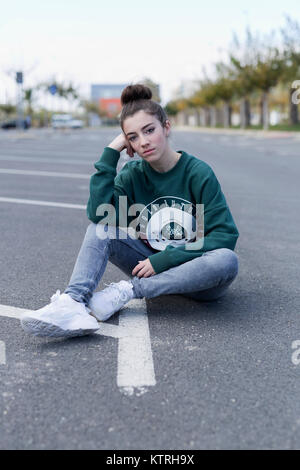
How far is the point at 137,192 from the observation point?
327cm

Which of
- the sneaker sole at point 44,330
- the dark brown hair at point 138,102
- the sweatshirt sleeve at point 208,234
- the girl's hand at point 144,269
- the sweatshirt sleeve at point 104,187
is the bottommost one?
the sneaker sole at point 44,330

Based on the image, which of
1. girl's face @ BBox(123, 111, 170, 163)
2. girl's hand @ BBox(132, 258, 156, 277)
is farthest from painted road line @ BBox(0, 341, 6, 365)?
girl's face @ BBox(123, 111, 170, 163)

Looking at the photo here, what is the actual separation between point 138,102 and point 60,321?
1211mm

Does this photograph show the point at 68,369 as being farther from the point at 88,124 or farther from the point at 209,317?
the point at 88,124

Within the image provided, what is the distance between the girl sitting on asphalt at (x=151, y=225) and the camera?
2.99 meters

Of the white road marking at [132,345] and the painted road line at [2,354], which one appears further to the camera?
the painted road line at [2,354]

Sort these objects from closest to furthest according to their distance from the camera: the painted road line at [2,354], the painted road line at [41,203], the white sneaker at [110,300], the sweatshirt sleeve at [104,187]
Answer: the painted road line at [2,354] → the white sneaker at [110,300] → the sweatshirt sleeve at [104,187] → the painted road line at [41,203]

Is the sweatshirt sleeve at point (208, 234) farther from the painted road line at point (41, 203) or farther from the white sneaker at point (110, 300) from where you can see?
the painted road line at point (41, 203)

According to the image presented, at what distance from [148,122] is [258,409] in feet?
5.22

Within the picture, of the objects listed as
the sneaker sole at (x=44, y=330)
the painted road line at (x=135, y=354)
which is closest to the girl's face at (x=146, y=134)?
the painted road line at (x=135, y=354)

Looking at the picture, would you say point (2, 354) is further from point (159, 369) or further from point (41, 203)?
point (41, 203)

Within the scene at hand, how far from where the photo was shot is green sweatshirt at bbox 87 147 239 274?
120 inches

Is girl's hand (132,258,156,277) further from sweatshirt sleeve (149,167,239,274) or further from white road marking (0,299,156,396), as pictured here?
white road marking (0,299,156,396)

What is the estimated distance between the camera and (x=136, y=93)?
3.09 metres
